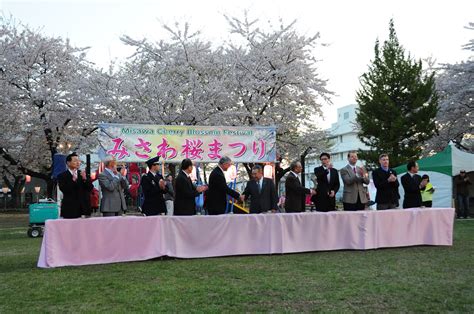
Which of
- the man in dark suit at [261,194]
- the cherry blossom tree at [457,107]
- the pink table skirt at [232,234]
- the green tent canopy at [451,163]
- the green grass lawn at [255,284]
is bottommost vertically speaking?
the green grass lawn at [255,284]

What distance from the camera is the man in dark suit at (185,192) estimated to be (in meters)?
8.38

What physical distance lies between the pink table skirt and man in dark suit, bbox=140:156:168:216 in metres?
1.52

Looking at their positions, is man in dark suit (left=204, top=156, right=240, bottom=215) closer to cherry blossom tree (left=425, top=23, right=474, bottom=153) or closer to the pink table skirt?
the pink table skirt

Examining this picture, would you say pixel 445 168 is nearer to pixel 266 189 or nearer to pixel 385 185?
pixel 385 185

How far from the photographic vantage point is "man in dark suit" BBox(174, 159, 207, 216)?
838cm

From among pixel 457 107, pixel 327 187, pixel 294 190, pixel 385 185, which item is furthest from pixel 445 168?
pixel 294 190

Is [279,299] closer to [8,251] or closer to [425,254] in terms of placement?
[425,254]

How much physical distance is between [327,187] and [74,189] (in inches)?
176

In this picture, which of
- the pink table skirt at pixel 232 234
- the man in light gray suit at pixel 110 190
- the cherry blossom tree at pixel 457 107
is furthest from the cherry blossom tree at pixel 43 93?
the cherry blossom tree at pixel 457 107

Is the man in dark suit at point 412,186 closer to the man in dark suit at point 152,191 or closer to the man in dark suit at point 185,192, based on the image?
the man in dark suit at point 185,192

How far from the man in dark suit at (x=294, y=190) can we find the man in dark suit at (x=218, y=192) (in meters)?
1.04

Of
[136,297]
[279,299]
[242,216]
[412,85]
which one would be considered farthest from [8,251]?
[412,85]

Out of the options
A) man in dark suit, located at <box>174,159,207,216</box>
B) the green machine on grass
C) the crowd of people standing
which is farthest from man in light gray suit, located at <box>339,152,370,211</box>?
the green machine on grass

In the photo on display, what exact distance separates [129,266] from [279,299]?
2980 mm
